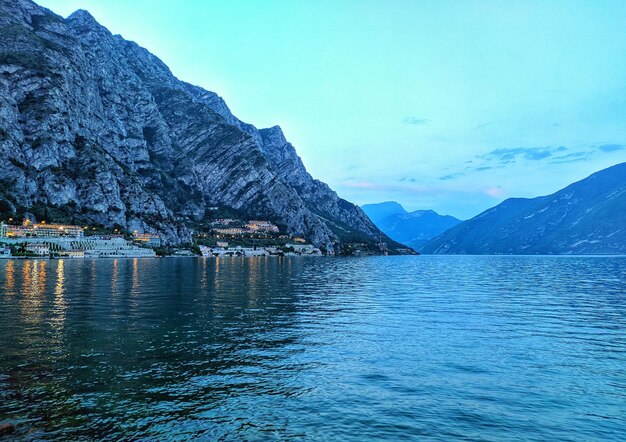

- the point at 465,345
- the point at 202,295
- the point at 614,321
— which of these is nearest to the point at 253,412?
the point at 465,345

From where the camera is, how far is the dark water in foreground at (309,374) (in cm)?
1600

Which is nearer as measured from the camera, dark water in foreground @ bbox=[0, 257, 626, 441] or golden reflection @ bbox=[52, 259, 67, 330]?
dark water in foreground @ bbox=[0, 257, 626, 441]

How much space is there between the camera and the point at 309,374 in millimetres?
22594

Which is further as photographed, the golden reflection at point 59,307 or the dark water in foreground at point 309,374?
the golden reflection at point 59,307

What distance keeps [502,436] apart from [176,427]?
Answer: 12.2 meters

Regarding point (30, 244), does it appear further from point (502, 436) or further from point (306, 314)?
point (502, 436)

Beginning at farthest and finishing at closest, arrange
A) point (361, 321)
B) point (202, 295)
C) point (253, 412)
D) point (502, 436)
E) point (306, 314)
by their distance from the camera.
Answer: point (202, 295) < point (306, 314) < point (361, 321) < point (253, 412) < point (502, 436)

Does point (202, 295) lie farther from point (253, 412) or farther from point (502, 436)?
point (502, 436)

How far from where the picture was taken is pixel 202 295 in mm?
59312

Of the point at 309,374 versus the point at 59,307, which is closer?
the point at 309,374

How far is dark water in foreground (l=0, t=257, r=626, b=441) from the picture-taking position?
1600 centimetres

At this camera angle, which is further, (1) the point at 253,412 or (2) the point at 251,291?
(2) the point at 251,291

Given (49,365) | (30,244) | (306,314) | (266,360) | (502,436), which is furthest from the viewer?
(30,244)

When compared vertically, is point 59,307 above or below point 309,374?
above
